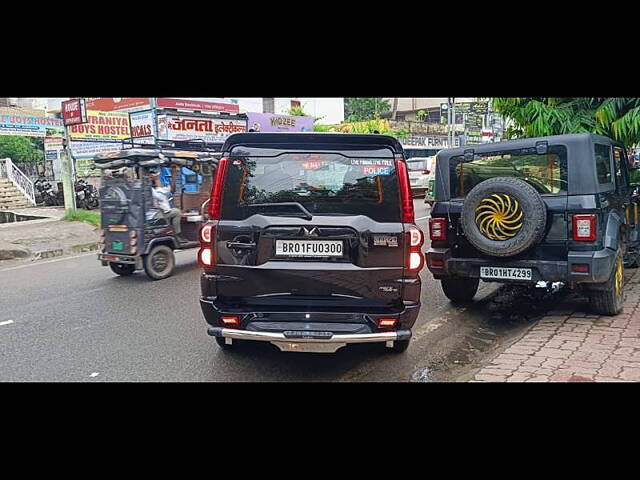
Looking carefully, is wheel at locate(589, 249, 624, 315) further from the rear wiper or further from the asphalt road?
the rear wiper

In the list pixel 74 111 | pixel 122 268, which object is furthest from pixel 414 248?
pixel 74 111

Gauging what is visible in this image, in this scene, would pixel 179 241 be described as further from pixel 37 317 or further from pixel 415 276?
pixel 415 276

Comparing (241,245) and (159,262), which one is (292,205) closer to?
(241,245)

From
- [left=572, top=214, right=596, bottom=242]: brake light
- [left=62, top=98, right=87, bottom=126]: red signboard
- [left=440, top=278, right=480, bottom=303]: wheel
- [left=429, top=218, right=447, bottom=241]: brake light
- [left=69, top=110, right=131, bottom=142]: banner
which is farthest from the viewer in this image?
[left=69, top=110, right=131, bottom=142]: banner

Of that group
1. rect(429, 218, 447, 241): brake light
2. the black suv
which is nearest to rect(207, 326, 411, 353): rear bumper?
the black suv

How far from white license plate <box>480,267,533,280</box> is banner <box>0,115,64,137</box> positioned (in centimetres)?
1962

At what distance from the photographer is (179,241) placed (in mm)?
8922

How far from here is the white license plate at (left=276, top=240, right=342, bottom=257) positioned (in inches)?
160

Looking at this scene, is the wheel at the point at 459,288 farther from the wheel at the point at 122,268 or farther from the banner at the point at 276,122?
the banner at the point at 276,122

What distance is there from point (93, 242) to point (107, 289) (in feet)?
18.8

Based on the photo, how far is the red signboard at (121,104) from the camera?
74.5 feet

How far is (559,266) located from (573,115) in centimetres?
368

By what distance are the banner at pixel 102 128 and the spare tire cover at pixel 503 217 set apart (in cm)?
1779

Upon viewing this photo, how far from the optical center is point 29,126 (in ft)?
67.8
